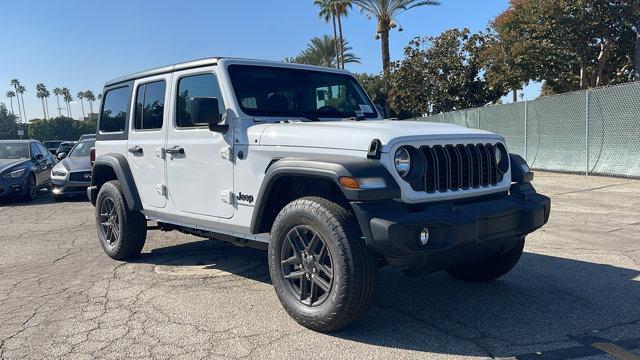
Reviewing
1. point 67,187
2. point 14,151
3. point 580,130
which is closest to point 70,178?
point 67,187

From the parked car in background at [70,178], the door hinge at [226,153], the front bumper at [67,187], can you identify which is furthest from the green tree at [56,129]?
the door hinge at [226,153]

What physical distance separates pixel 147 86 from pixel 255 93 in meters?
1.59

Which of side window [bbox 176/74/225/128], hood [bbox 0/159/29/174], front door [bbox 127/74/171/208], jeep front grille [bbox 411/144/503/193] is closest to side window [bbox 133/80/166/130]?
front door [bbox 127/74/171/208]

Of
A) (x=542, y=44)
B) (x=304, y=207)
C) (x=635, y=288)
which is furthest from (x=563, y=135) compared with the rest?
(x=304, y=207)

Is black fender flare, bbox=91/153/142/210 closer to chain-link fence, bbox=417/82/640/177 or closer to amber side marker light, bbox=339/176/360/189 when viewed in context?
amber side marker light, bbox=339/176/360/189

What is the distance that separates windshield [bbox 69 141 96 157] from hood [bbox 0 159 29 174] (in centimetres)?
110

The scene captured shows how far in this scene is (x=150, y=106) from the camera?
18.1ft

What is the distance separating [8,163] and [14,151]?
3.30ft

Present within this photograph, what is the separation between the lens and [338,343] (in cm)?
351

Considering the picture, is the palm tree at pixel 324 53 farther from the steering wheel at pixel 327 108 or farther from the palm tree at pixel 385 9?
the steering wheel at pixel 327 108

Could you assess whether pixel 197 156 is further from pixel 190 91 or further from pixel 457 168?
pixel 457 168

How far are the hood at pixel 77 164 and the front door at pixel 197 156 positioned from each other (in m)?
8.04

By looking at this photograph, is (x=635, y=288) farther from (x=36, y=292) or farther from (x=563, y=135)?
(x=563, y=135)

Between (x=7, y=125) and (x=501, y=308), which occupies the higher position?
(x=7, y=125)
